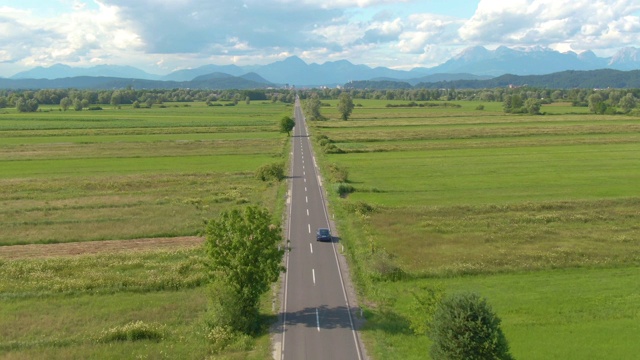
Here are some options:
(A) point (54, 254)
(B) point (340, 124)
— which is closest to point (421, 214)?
(A) point (54, 254)

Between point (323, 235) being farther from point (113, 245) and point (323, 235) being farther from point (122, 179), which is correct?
point (122, 179)

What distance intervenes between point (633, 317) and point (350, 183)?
1714 inches

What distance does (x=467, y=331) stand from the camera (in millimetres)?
21328

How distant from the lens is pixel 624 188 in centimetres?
6500

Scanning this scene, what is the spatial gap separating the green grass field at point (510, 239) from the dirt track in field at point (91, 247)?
15348 mm

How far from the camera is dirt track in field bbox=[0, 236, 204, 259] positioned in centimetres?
4250

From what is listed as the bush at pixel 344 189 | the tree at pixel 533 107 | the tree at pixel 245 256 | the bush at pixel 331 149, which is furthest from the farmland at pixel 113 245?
the tree at pixel 533 107

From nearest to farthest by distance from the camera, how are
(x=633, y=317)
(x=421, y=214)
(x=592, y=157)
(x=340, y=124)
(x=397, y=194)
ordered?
(x=633, y=317) → (x=421, y=214) → (x=397, y=194) → (x=592, y=157) → (x=340, y=124)

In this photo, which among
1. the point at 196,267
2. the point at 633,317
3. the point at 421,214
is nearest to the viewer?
the point at 633,317

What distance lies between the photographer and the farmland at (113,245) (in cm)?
2836

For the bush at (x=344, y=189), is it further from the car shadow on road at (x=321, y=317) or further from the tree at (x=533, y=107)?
the tree at (x=533, y=107)

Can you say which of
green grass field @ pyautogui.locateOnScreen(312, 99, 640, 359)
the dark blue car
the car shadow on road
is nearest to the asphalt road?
the car shadow on road

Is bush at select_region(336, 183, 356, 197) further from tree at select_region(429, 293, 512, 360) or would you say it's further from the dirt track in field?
tree at select_region(429, 293, 512, 360)

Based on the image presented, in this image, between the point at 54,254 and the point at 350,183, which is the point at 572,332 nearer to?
the point at 54,254
